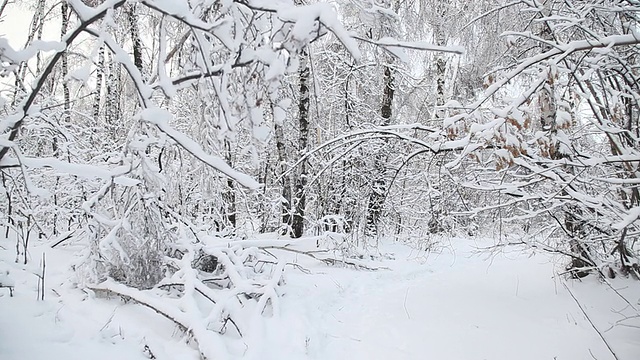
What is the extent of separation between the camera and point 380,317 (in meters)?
4.80

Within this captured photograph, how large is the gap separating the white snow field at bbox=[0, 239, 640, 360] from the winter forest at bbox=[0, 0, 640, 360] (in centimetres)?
3

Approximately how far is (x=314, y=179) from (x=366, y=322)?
6.04 ft

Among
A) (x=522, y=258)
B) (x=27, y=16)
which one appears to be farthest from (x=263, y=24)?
(x=27, y=16)

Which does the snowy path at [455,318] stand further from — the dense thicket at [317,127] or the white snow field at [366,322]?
the dense thicket at [317,127]

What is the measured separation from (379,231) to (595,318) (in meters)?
6.29

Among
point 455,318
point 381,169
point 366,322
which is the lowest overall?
point 366,322

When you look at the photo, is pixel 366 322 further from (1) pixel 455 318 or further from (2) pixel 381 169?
(2) pixel 381 169

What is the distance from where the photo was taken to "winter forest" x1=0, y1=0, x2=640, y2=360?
175cm

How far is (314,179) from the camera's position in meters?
5.16

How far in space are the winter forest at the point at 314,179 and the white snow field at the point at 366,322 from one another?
1.0 inches

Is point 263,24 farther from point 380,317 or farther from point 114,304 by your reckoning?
point 380,317

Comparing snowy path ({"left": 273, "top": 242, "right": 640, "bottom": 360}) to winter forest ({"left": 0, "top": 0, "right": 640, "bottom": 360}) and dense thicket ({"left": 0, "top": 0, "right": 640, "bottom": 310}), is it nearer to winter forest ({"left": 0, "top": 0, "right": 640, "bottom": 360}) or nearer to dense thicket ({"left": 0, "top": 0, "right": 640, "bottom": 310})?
winter forest ({"left": 0, "top": 0, "right": 640, "bottom": 360})

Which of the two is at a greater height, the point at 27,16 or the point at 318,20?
the point at 27,16

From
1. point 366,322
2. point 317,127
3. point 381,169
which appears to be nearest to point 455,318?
point 366,322
